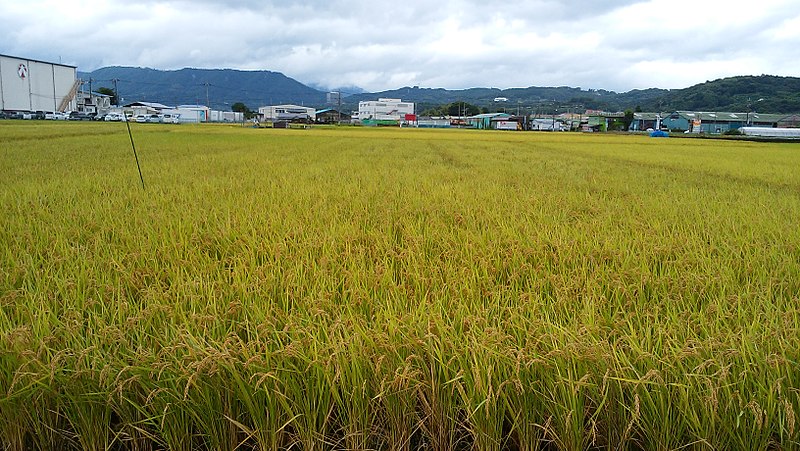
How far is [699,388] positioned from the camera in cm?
113

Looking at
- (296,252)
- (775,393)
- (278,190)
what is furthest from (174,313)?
(278,190)

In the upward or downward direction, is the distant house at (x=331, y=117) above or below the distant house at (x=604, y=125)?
above

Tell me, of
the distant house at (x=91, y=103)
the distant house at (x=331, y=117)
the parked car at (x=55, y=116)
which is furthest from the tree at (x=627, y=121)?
the distant house at (x=91, y=103)

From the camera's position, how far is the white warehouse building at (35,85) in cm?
3584

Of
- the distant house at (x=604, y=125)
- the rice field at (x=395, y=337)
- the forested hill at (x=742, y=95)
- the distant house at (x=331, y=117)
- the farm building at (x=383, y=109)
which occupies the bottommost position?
the rice field at (x=395, y=337)

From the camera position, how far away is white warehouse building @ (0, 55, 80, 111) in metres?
35.8

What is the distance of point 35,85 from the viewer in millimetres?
39062

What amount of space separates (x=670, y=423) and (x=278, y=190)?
4.26 metres

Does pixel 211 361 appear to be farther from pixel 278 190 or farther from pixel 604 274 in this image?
pixel 278 190

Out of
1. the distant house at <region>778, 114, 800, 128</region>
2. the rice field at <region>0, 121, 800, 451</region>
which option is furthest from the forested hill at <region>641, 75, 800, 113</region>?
the rice field at <region>0, 121, 800, 451</region>

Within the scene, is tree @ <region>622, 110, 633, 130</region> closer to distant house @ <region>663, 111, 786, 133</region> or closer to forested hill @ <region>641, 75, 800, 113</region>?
distant house @ <region>663, 111, 786, 133</region>

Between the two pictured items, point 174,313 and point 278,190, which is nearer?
point 174,313

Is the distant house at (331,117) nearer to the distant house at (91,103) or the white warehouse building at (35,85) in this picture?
the distant house at (91,103)

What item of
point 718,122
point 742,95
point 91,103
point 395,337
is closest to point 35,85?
point 91,103
